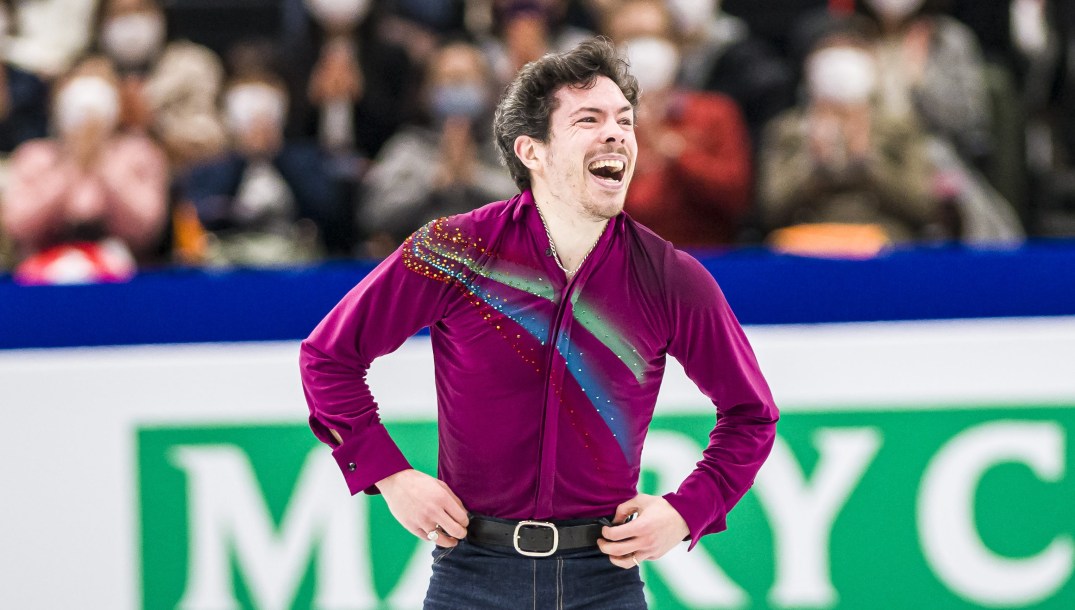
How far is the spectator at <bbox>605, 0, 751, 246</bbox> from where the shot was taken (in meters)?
5.85

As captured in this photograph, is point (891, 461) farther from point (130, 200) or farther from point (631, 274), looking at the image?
point (130, 200)

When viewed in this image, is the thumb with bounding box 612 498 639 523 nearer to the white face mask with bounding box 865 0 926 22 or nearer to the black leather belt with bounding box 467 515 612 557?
the black leather belt with bounding box 467 515 612 557

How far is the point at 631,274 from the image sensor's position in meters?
2.56

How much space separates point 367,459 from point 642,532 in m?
0.56

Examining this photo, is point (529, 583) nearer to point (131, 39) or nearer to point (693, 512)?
point (693, 512)

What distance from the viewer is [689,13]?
6.32m

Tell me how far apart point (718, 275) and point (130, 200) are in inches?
125

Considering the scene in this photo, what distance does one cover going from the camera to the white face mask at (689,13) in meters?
6.32

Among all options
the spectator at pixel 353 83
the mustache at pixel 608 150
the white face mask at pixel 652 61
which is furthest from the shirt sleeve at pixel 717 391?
the spectator at pixel 353 83

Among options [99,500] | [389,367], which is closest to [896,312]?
[389,367]

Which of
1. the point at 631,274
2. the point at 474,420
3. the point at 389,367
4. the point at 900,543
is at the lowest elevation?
the point at 900,543

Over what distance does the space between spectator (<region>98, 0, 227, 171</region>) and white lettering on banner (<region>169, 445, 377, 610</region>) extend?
281 cm

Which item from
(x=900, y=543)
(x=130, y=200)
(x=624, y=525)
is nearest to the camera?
(x=624, y=525)

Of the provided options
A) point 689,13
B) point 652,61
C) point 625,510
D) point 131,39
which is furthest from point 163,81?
point 625,510
